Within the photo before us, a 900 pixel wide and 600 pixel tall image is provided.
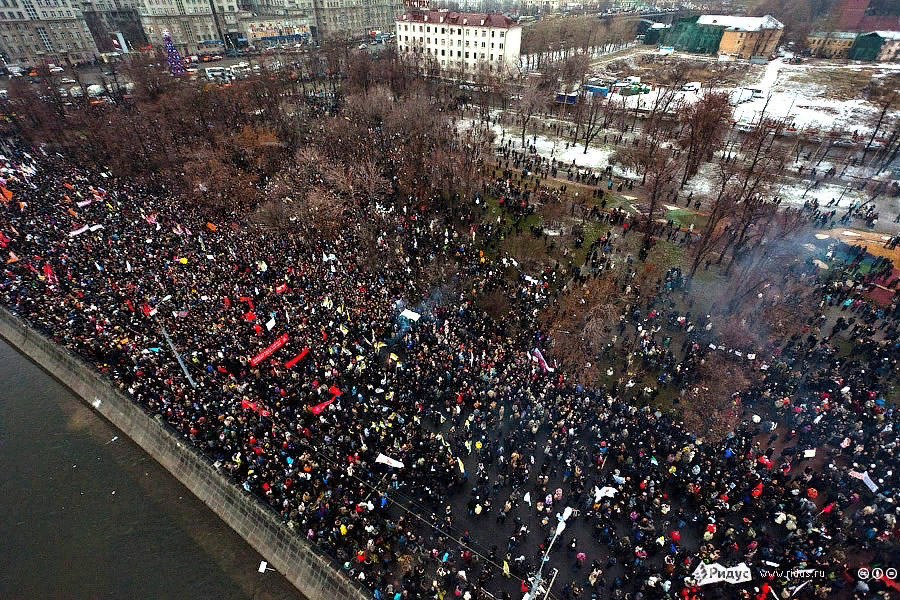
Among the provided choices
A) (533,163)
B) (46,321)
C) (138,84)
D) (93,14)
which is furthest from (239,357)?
(93,14)

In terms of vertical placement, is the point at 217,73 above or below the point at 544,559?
above

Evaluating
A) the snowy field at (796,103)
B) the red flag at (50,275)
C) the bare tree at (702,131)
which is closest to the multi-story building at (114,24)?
the red flag at (50,275)

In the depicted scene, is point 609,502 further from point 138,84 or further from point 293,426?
point 138,84

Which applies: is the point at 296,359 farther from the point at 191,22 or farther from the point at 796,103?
the point at 191,22

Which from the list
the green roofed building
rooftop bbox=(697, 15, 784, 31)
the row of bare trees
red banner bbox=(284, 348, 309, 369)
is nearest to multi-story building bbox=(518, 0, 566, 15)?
the row of bare trees

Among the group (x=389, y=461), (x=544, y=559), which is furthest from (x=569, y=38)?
(x=544, y=559)

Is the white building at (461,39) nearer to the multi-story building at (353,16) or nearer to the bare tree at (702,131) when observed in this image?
the multi-story building at (353,16)
